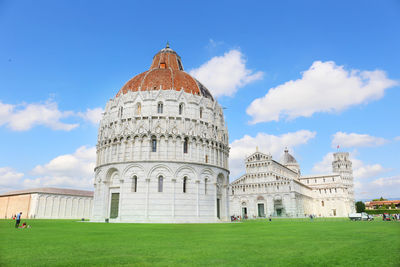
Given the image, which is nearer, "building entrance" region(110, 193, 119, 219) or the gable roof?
"building entrance" region(110, 193, 119, 219)

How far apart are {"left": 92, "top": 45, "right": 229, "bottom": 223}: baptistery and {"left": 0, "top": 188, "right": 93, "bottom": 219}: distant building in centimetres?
3176

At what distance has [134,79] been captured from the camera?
51500mm

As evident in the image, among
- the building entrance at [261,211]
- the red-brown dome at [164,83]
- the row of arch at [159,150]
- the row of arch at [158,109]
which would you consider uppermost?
the red-brown dome at [164,83]

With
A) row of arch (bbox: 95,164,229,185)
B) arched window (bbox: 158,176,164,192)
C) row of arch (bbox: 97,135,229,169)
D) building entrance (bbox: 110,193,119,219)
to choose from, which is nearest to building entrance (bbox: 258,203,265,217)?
row of arch (bbox: 97,135,229,169)

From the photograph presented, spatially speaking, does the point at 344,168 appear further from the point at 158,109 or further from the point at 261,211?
the point at 158,109

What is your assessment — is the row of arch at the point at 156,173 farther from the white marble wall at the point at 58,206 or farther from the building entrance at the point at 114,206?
the white marble wall at the point at 58,206

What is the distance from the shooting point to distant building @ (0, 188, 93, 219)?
6862cm

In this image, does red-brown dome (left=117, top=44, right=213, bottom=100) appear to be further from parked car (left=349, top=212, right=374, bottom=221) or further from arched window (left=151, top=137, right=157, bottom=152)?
parked car (left=349, top=212, right=374, bottom=221)

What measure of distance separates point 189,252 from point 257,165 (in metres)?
88.3

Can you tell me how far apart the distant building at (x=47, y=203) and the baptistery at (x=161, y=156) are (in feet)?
104

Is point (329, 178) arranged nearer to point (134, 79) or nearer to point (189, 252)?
point (134, 79)

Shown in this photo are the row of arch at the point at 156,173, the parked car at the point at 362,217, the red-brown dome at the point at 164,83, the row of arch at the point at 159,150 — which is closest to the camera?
the row of arch at the point at 156,173

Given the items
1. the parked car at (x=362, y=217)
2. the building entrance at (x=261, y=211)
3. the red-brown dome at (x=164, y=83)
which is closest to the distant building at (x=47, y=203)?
the red-brown dome at (x=164, y=83)

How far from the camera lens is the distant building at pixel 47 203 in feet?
225
